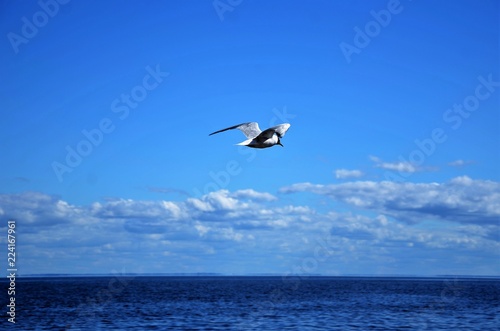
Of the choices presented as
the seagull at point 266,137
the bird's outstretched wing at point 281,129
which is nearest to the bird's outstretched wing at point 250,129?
the seagull at point 266,137

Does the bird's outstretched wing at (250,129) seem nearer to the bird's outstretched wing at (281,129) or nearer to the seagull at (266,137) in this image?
the seagull at (266,137)

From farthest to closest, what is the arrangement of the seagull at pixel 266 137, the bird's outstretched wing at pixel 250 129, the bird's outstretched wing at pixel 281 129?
the bird's outstretched wing at pixel 250 129 → the bird's outstretched wing at pixel 281 129 → the seagull at pixel 266 137

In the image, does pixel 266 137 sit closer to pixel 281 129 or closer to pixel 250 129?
pixel 281 129

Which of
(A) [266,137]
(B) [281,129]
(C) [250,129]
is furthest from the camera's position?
(C) [250,129]

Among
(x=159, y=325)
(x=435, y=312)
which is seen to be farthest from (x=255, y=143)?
(x=435, y=312)

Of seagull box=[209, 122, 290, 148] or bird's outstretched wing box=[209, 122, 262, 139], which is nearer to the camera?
seagull box=[209, 122, 290, 148]

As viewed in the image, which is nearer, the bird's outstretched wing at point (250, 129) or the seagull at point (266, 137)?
the seagull at point (266, 137)

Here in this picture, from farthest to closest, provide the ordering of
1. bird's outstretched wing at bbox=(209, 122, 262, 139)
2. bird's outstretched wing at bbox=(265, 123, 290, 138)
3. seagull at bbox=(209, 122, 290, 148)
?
bird's outstretched wing at bbox=(209, 122, 262, 139)
bird's outstretched wing at bbox=(265, 123, 290, 138)
seagull at bbox=(209, 122, 290, 148)

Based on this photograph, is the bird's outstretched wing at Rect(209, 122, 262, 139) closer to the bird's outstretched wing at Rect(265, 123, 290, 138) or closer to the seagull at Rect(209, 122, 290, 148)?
the seagull at Rect(209, 122, 290, 148)

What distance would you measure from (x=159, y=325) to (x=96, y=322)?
5.74 meters

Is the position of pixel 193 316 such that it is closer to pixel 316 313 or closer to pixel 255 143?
pixel 316 313

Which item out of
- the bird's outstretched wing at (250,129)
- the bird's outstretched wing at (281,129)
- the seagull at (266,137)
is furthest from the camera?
the bird's outstretched wing at (250,129)

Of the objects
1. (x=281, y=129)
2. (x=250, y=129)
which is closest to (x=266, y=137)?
(x=281, y=129)

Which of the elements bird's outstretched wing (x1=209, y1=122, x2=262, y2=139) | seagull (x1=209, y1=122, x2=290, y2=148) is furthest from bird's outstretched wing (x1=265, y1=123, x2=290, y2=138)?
bird's outstretched wing (x1=209, y1=122, x2=262, y2=139)
